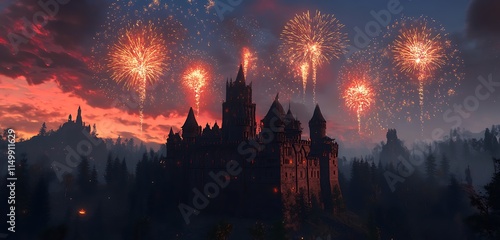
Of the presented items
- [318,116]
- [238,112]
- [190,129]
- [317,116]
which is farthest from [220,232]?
[318,116]

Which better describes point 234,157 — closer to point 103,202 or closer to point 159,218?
point 159,218

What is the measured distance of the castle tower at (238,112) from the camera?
83.1 m

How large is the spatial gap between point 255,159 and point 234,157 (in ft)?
15.7

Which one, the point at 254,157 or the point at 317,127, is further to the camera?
the point at 317,127

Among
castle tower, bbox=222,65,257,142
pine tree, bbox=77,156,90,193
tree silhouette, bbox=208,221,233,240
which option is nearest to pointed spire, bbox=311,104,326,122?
castle tower, bbox=222,65,257,142

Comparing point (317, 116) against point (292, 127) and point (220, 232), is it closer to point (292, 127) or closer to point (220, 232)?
point (292, 127)

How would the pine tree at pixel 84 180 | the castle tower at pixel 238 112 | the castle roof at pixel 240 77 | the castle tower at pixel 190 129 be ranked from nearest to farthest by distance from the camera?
the castle tower at pixel 238 112, the castle tower at pixel 190 129, the castle roof at pixel 240 77, the pine tree at pixel 84 180

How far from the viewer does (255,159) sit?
7706cm

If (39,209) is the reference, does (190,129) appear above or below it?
above

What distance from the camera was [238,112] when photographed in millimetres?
84562

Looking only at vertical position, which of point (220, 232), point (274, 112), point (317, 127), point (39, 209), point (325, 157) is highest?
point (274, 112)

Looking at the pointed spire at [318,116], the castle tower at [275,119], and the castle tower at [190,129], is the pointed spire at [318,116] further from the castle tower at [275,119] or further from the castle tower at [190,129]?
the castle tower at [190,129]

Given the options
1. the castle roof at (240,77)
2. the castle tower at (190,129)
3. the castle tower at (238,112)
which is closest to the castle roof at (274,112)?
the castle tower at (238,112)

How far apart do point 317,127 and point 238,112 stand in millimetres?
21382
